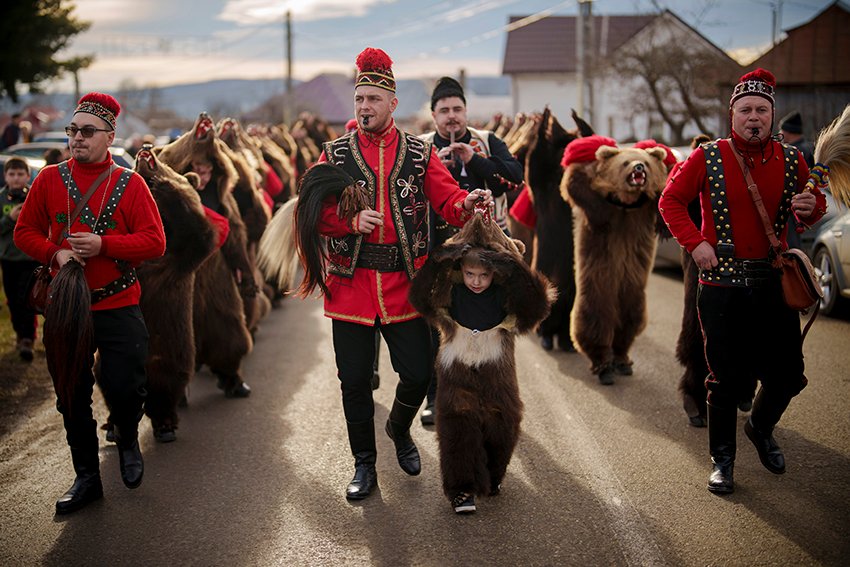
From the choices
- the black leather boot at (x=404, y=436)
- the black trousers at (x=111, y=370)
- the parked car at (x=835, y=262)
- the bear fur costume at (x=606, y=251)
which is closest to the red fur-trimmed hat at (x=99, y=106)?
the black trousers at (x=111, y=370)

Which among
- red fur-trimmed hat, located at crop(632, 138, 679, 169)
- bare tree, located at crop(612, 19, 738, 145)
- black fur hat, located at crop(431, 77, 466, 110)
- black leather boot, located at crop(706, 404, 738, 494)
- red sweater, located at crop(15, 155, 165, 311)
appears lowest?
black leather boot, located at crop(706, 404, 738, 494)

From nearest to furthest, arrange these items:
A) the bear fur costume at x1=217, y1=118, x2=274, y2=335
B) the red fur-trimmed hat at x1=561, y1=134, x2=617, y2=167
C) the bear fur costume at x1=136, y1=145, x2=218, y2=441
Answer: the bear fur costume at x1=136, y1=145, x2=218, y2=441, the red fur-trimmed hat at x1=561, y1=134, x2=617, y2=167, the bear fur costume at x1=217, y1=118, x2=274, y2=335

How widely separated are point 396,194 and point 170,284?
2.04 metres

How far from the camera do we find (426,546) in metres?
4.42

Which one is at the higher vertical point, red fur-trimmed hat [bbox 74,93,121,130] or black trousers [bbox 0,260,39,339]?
red fur-trimmed hat [bbox 74,93,121,130]

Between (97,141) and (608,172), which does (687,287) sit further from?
(97,141)

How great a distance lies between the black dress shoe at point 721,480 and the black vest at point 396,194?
6.64ft

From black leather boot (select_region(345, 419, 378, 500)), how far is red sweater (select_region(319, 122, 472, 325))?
629 millimetres

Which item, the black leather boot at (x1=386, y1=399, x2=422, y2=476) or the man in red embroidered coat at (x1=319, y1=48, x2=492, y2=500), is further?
the black leather boot at (x1=386, y1=399, x2=422, y2=476)

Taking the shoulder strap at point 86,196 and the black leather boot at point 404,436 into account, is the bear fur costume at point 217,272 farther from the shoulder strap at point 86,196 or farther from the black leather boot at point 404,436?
the black leather boot at point 404,436

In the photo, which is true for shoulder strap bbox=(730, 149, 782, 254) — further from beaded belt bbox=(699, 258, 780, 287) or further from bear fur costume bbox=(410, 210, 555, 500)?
bear fur costume bbox=(410, 210, 555, 500)

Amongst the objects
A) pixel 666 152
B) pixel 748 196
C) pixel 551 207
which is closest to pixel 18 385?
pixel 551 207

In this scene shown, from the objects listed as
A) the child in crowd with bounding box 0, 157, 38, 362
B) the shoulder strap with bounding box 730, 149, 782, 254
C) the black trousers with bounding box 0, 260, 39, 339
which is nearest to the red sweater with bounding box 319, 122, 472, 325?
the shoulder strap with bounding box 730, 149, 782, 254

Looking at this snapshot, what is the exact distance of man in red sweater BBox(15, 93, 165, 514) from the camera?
5012mm
